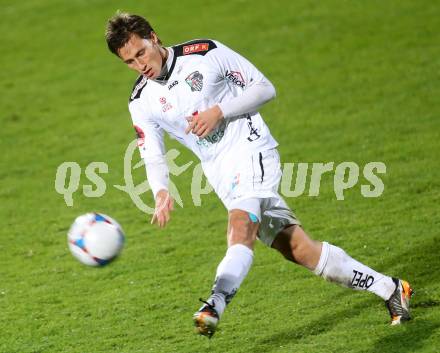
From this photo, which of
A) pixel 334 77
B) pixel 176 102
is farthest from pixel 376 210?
pixel 334 77

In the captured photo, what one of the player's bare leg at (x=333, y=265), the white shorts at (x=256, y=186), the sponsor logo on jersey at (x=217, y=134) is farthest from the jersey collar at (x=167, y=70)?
the player's bare leg at (x=333, y=265)

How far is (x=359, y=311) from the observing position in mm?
6652

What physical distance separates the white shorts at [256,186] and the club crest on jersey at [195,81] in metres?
0.52

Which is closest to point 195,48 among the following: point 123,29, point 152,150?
point 123,29

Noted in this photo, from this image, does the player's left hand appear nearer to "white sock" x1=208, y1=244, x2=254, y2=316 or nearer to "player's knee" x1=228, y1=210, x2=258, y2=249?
"player's knee" x1=228, y1=210, x2=258, y2=249

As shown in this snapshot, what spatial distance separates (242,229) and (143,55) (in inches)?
53.6

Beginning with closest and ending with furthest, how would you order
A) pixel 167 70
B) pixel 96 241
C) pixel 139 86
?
pixel 96 241
pixel 167 70
pixel 139 86

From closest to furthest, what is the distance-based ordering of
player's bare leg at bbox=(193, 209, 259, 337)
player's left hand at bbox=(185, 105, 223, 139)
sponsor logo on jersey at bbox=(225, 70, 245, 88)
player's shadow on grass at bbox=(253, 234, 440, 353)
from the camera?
player's bare leg at bbox=(193, 209, 259, 337) < player's left hand at bbox=(185, 105, 223, 139) < player's shadow on grass at bbox=(253, 234, 440, 353) < sponsor logo on jersey at bbox=(225, 70, 245, 88)

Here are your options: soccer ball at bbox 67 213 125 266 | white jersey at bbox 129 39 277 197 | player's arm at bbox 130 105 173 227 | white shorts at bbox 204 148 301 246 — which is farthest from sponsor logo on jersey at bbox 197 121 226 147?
soccer ball at bbox 67 213 125 266

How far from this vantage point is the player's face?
5.87m

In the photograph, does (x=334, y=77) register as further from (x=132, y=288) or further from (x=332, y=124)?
(x=132, y=288)

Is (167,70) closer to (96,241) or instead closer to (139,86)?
(139,86)

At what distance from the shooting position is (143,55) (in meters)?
5.93

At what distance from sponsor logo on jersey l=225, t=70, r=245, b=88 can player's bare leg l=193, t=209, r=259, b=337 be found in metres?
0.94
